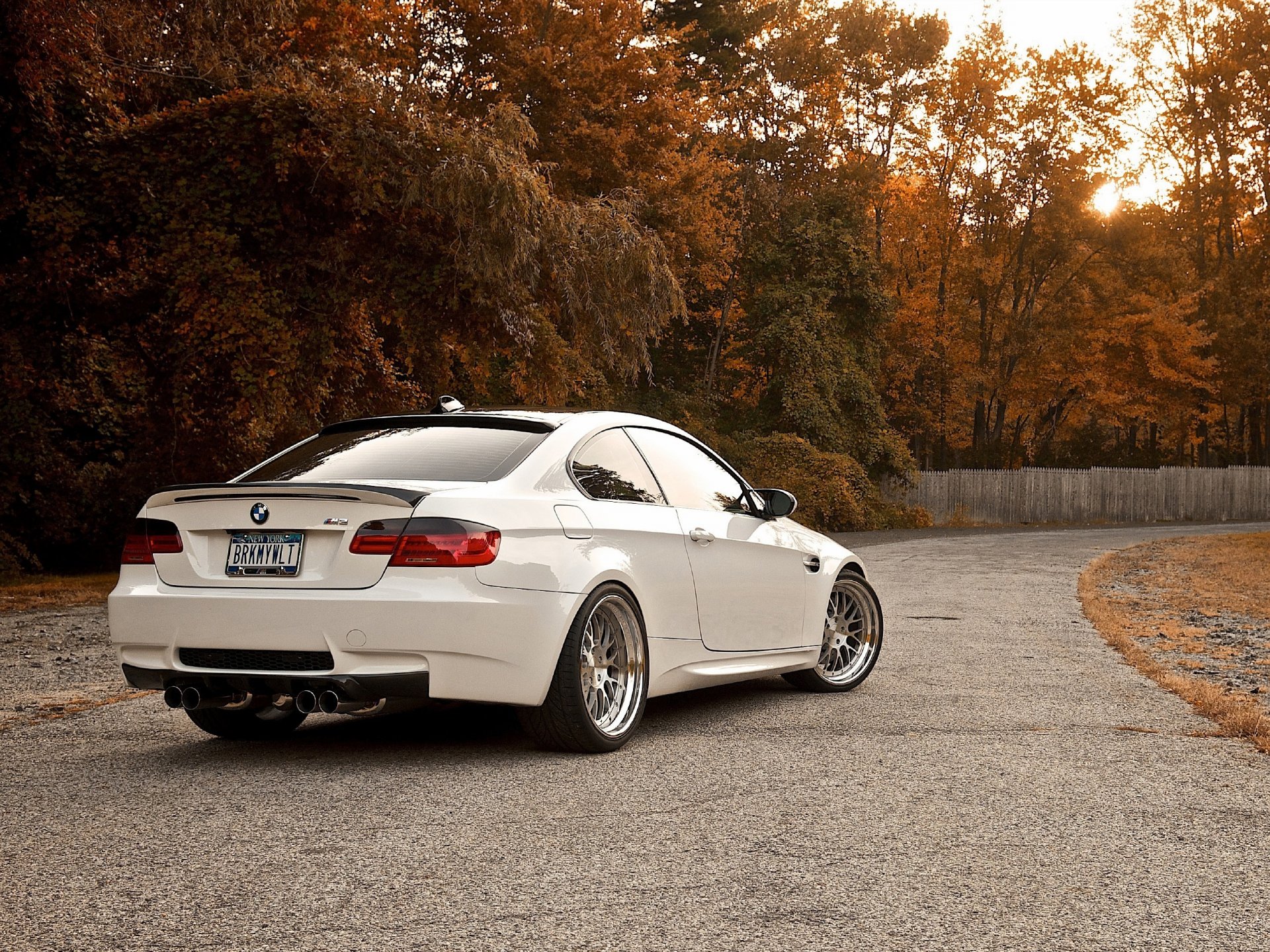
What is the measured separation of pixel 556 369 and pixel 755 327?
22864mm

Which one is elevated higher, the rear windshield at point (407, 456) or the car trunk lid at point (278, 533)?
the rear windshield at point (407, 456)

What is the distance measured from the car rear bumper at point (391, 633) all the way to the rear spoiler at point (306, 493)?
324 mm

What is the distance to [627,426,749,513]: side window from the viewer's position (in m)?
7.48

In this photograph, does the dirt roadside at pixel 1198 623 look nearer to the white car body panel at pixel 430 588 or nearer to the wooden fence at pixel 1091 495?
the white car body panel at pixel 430 588

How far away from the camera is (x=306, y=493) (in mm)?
6012

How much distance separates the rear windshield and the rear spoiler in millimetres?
270

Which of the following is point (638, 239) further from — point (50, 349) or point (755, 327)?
point (755, 327)

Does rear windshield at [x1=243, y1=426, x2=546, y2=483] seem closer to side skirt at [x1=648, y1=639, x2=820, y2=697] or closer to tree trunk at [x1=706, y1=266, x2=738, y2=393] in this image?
side skirt at [x1=648, y1=639, x2=820, y2=697]

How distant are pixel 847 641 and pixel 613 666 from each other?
2.54 meters

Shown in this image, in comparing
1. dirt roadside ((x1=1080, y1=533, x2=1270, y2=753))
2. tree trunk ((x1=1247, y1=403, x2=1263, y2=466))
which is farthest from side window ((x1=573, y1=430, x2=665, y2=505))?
tree trunk ((x1=1247, y1=403, x2=1263, y2=466))

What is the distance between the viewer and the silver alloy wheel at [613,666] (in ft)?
21.2

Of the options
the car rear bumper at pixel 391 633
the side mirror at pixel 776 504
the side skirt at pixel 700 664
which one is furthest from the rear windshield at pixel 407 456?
the side mirror at pixel 776 504

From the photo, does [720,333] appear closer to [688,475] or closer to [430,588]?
[688,475]

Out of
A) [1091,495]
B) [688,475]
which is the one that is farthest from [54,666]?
[1091,495]
